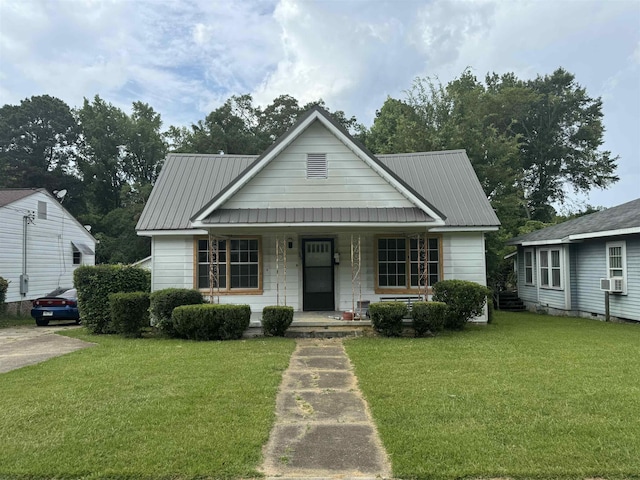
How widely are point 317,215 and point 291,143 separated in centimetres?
233

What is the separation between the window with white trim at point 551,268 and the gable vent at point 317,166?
9.85 m

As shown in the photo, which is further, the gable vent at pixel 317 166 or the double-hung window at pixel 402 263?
the double-hung window at pixel 402 263

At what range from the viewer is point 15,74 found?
21.9m

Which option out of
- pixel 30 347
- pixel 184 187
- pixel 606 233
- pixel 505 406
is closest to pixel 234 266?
pixel 184 187

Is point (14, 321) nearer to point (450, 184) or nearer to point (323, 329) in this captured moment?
point (323, 329)

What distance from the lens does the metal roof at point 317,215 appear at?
1127 centimetres

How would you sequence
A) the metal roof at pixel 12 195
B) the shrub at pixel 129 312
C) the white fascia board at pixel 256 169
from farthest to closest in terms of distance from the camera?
the metal roof at pixel 12 195
the white fascia board at pixel 256 169
the shrub at pixel 129 312

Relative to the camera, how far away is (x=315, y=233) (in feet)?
42.1

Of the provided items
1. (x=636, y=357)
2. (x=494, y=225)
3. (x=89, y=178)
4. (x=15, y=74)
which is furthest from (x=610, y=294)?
(x=89, y=178)

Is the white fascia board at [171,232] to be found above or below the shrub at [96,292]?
above

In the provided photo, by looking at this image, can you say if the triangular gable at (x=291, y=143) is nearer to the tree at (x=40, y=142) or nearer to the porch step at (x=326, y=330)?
the porch step at (x=326, y=330)

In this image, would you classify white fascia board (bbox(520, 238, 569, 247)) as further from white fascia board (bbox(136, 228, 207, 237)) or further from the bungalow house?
white fascia board (bbox(136, 228, 207, 237))

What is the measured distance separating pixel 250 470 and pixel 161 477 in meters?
0.71

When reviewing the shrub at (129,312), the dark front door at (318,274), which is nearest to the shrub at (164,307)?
the shrub at (129,312)
